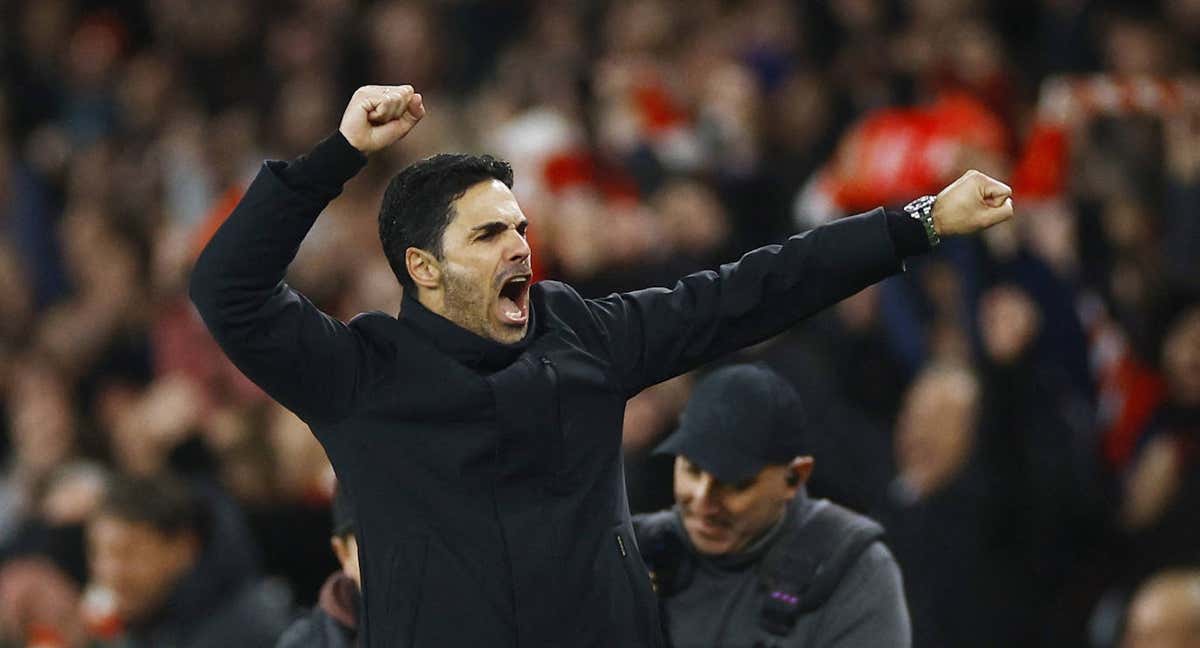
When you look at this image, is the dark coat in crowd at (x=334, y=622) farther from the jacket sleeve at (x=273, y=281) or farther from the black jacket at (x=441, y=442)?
the jacket sleeve at (x=273, y=281)

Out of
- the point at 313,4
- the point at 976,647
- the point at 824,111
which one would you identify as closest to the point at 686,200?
the point at 824,111

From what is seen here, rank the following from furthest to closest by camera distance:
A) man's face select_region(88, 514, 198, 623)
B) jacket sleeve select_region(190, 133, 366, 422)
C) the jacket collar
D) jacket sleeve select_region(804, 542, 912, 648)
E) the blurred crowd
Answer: the blurred crowd < man's face select_region(88, 514, 198, 623) < jacket sleeve select_region(804, 542, 912, 648) < the jacket collar < jacket sleeve select_region(190, 133, 366, 422)

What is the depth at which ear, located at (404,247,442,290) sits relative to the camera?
3.10m

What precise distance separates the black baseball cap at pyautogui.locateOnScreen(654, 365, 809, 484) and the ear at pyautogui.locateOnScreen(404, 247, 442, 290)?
2.38ft

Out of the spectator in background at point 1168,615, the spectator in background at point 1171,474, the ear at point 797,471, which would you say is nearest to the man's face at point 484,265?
the ear at point 797,471

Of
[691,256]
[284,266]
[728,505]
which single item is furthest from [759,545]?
[691,256]

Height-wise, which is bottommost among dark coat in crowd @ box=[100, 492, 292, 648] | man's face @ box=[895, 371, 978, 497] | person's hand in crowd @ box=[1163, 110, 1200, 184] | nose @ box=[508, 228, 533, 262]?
man's face @ box=[895, 371, 978, 497]

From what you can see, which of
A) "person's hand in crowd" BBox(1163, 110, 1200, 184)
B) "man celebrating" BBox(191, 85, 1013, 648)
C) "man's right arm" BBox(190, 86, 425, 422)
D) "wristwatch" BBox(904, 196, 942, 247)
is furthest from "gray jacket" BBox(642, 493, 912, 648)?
"person's hand in crowd" BBox(1163, 110, 1200, 184)

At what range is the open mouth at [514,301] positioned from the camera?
310 centimetres

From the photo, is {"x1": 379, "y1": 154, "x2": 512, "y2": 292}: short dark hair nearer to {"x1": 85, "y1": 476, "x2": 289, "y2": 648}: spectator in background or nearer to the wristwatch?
the wristwatch

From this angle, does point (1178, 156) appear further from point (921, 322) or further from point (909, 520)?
point (909, 520)

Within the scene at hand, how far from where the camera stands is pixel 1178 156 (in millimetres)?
6434

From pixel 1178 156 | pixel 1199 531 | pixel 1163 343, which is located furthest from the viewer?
pixel 1178 156

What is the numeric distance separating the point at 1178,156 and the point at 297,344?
13.9ft
